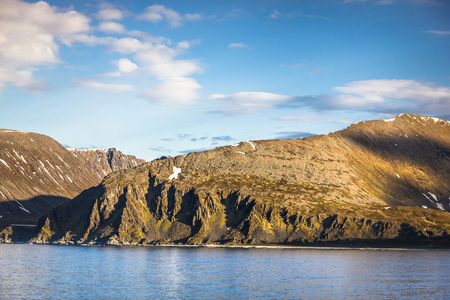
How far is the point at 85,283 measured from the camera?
11469 cm

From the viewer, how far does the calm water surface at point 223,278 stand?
99.2 metres

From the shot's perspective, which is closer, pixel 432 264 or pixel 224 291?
pixel 224 291

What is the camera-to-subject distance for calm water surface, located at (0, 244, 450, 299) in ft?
326

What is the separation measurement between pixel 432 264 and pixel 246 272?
66312 mm

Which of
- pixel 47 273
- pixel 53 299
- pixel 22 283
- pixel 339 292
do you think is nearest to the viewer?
pixel 53 299

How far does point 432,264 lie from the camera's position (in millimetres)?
164750

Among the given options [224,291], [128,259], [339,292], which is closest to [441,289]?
[339,292]

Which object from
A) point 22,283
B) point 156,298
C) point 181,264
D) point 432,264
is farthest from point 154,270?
point 432,264

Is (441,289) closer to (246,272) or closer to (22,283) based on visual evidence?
(246,272)

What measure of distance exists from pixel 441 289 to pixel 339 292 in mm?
22945

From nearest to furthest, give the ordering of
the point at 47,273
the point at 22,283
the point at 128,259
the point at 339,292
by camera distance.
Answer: the point at 339,292 → the point at 22,283 → the point at 47,273 → the point at 128,259

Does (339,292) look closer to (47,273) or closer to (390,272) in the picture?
(390,272)

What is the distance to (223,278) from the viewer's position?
12494 centimetres

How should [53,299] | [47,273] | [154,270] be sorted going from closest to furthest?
[53,299] → [47,273] → [154,270]
